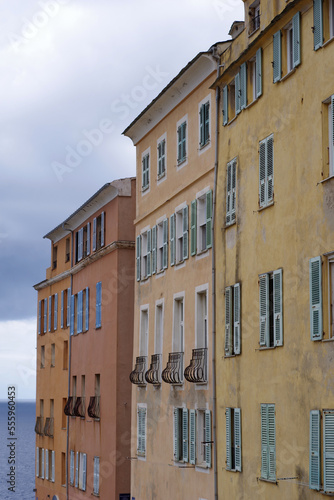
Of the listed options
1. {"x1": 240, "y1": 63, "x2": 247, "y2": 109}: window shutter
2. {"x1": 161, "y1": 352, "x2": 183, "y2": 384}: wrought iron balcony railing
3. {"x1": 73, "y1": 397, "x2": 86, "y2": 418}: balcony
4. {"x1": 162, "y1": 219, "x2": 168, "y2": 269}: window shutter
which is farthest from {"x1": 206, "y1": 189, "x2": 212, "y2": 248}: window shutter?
{"x1": 73, "y1": 397, "x2": 86, "y2": 418}: balcony

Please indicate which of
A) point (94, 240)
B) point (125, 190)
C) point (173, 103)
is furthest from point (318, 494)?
point (94, 240)

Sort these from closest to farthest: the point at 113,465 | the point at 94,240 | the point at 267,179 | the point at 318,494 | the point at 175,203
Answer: the point at 318,494
the point at 267,179
the point at 175,203
the point at 113,465
the point at 94,240

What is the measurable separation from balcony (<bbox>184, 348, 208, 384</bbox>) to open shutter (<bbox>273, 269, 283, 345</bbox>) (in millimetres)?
6176

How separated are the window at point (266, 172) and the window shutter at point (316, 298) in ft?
11.1

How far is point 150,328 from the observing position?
3672cm

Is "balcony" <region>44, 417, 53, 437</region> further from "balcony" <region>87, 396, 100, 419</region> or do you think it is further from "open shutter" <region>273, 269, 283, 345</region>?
"open shutter" <region>273, 269, 283, 345</region>

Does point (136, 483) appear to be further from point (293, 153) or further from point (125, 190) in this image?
point (293, 153)

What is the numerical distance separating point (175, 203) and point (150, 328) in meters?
4.85

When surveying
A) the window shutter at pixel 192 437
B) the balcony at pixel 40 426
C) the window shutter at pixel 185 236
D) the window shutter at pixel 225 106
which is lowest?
the balcony at pixel 40 426

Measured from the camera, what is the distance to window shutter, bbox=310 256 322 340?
72.5 feet

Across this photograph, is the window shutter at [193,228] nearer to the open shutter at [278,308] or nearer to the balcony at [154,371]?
the balcony at [154,371]

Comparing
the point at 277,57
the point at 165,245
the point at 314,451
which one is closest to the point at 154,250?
the point at 165,245

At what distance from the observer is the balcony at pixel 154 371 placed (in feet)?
116

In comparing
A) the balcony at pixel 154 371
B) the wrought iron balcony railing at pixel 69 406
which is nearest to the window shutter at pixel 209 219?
the balcony at pixel 154 371
